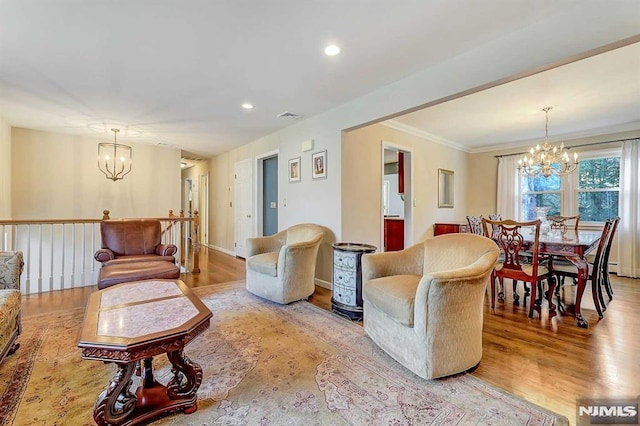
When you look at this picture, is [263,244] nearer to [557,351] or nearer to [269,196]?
[269,196]

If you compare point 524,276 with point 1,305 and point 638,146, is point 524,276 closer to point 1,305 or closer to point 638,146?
point 638,146

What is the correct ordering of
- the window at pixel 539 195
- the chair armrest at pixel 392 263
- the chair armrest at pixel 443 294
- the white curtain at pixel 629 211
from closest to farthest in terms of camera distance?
the chair armrest at pixel 443 294, the chair armrest at pixel 392 263, the white curtain at pixel 629 211, the window at pixel 539 195

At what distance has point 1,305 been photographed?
5.88 feet

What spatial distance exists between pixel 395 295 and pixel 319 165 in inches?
94.2

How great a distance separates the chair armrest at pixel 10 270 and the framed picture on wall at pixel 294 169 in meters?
3.05

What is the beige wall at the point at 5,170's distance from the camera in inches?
155

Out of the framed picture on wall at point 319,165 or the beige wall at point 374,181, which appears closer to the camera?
the beige wall at point 374,181

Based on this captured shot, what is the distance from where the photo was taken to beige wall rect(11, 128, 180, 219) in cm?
453

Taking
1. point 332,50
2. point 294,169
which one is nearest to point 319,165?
point 294,169

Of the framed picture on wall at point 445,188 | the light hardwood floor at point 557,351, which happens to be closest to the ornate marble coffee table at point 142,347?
the light hardwood floor at point 557,351

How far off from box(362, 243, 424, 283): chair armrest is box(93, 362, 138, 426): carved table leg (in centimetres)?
164

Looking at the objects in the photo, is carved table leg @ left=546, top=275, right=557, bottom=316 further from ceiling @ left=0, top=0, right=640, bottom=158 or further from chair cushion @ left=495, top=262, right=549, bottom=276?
ceiling @ left=0, top=0, right=640, bottom=158

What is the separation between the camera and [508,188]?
19.2ft

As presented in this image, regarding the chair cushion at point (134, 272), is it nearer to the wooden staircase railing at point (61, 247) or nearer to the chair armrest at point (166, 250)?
the chair armrest at point (166, 250)
